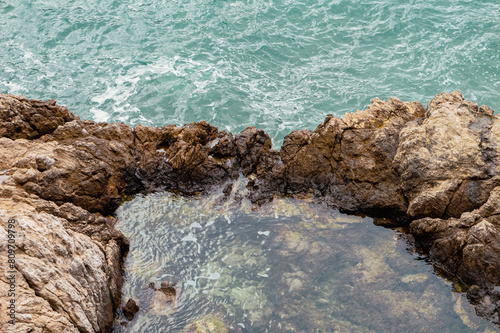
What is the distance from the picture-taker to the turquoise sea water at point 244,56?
67.3 ft

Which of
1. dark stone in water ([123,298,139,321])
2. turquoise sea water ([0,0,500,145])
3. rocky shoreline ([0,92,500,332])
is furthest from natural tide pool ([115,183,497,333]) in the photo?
turquoise sea water ([0,0,500,145])

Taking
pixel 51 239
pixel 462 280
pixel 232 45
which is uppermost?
pixel 232 45

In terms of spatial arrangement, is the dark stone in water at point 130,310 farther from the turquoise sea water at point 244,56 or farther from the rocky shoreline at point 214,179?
the turquoise sea water at point 244,56

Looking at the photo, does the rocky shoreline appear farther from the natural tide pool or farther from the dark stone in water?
the natural tide pool

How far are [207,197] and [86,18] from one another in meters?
19.9

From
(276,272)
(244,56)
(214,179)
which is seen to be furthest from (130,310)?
(244,56)

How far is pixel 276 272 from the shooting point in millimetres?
10195

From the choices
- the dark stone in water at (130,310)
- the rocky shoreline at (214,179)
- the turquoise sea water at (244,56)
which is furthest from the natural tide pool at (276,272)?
the turquoise sea water at (244,56)

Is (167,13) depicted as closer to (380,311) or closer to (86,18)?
(86,18)

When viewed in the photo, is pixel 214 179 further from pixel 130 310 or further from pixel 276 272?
pixel 130 310

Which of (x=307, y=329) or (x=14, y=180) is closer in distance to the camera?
(x=307, y=329)

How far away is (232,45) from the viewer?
2445 centimetres

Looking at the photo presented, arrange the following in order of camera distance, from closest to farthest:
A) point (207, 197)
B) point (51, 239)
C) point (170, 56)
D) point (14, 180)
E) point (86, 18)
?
point (51, 239)
point (14, 180)
point (207, 197)
point (170, 56)
point (86, 18)

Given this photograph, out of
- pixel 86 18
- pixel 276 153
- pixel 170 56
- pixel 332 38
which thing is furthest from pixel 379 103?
pixel 86 18
